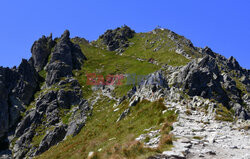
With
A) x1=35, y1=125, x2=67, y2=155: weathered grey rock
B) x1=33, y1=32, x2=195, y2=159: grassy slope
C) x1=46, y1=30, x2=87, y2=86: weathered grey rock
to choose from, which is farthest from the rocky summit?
x1=46, y1=30, x2=87, y2=86: weathered grey rock

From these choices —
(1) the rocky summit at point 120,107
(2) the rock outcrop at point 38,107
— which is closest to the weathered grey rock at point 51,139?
(2) the rock outcrop at point 38,107

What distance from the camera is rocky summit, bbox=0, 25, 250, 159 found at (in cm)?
1415

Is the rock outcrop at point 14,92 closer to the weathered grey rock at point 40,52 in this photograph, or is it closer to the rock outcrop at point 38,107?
the rock outcrop at point 38,107

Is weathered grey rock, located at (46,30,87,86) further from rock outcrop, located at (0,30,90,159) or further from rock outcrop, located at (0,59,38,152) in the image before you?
rock outcrop, located at (0,59,38,152)

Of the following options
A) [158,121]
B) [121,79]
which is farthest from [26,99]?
[158,121]

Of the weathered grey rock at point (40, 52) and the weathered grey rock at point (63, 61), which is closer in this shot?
the weathered grey rock at point (63, 61)

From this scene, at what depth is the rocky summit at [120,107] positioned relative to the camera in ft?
46.4

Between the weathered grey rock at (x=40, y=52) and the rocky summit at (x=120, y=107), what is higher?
the weathered grey rock at (x=40, y=52)

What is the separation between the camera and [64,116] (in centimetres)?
7144

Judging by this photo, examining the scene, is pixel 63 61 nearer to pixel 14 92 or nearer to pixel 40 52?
pixel 40 52

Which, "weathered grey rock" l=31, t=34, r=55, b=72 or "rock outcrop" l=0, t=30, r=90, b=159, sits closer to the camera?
"rock outcrop" l=0, t=30, r=90, b=159

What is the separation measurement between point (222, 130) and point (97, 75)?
9936 centimetres

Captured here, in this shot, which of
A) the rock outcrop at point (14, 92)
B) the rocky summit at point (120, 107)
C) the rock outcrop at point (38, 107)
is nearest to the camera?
the rocky summit at point (120, 107)

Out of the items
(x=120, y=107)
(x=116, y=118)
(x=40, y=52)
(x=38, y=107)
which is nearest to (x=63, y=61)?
(x=40, y=52)
